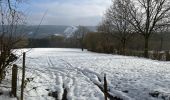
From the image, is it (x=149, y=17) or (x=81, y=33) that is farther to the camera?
(x=81, y=33)

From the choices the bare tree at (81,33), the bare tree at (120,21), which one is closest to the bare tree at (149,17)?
the bare tree at (120,21)

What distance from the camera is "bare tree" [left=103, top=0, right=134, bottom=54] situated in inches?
1856

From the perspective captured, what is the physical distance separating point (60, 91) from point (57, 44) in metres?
134

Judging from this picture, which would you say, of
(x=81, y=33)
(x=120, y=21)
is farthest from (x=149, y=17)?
(x=81, y=33)

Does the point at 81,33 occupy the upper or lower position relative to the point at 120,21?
upper

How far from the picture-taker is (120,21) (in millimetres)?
51594

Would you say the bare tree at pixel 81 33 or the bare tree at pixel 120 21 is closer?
the bare tree at pixel 120 21

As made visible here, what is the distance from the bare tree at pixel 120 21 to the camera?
155 feet

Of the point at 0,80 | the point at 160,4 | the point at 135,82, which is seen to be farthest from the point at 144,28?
the point at 0,80

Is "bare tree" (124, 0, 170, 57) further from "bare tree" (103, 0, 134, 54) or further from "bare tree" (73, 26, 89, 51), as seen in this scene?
"bare tree" (73, 26, 89, 51)

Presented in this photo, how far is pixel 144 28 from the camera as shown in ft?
144

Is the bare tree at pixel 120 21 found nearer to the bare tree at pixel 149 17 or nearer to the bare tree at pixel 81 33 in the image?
the bare tree at pixel 149 17

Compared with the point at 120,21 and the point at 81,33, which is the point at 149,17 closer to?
the point at 120,21

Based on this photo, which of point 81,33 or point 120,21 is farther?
point 81,33
